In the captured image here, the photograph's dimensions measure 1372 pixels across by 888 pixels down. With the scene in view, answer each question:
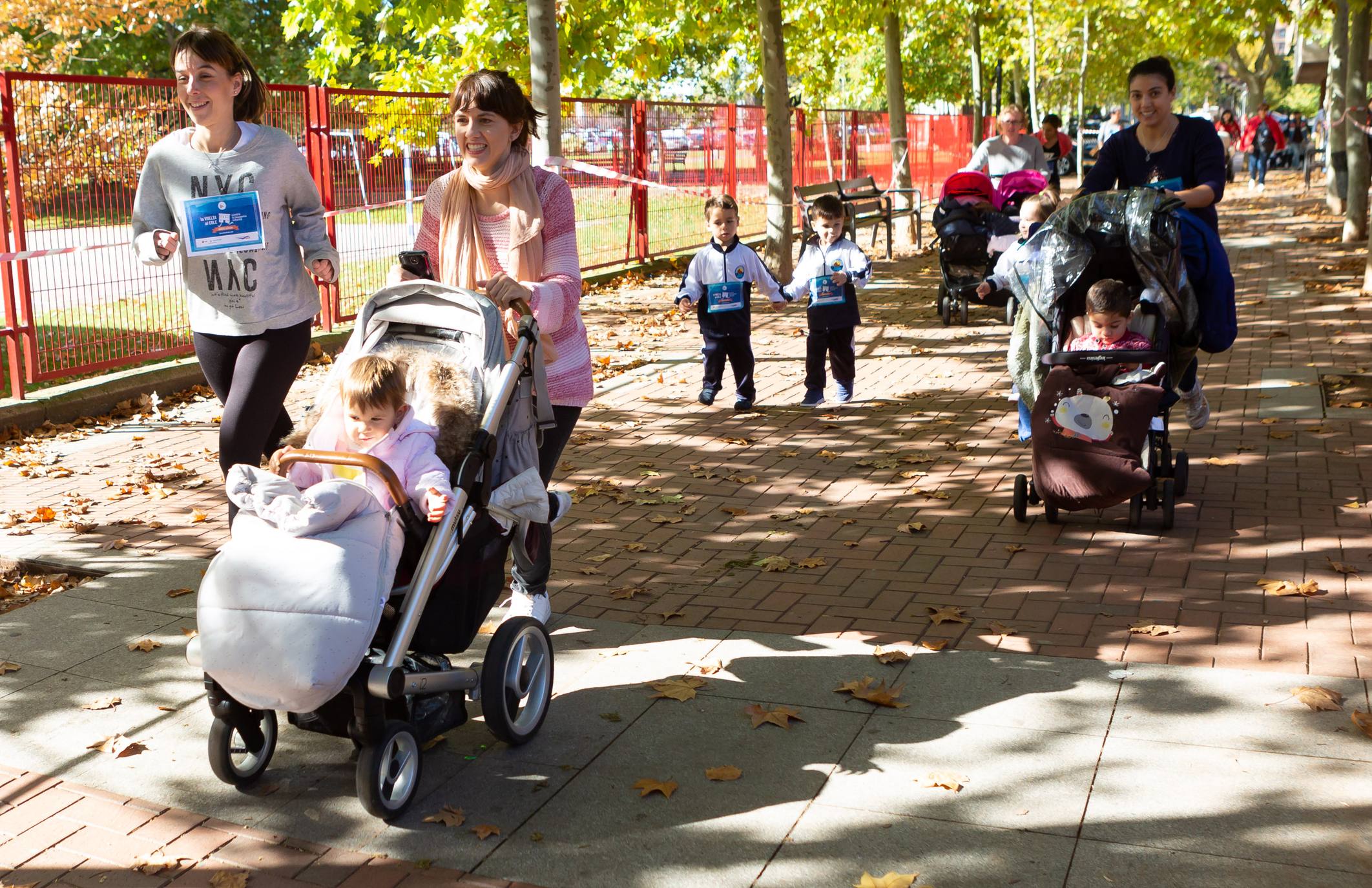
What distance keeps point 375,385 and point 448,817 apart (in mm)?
1269

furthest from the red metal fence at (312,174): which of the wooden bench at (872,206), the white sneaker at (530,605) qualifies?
the white sneaker at (530,605)

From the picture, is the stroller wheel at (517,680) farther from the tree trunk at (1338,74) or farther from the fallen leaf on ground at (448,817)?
the tree trunk at (1338,74)

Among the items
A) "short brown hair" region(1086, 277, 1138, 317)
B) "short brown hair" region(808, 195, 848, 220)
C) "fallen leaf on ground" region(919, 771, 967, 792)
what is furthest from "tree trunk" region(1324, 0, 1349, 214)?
"fallen leaf on ground" region(919, 771, 967, 792)

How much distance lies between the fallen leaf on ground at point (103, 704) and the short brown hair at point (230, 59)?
2285mm

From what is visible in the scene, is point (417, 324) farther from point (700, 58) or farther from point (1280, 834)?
point (700, 58)

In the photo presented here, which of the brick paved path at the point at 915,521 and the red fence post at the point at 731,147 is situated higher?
the red fence post at the point at 731,147

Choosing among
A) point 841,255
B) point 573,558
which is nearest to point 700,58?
point 841,255

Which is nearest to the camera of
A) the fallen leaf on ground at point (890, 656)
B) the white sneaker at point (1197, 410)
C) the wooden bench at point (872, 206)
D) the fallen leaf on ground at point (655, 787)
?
the fallen leaf on ground at point (655, 787)

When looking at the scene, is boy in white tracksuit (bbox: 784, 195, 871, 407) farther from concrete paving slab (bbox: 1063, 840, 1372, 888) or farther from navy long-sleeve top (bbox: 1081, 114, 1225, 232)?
concrete paving slab (bbox: 1063, 840, 1372, 888)

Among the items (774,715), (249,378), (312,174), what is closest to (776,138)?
(312,174)

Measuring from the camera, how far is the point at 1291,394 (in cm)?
929

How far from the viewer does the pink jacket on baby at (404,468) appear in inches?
155

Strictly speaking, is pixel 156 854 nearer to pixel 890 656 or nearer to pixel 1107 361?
pixel 890 656

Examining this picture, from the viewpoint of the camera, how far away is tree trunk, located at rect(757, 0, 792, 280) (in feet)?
52.1
